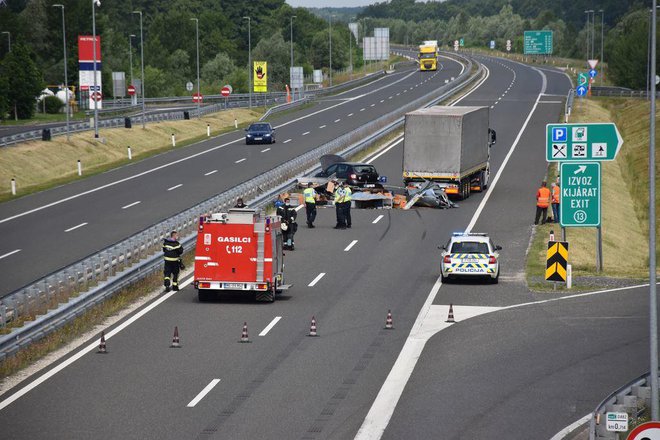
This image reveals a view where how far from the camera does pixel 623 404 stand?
19.1 m

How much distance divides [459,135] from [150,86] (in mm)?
99613

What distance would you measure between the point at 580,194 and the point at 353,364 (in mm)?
15143

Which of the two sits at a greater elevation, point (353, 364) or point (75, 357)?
point (75, 357)

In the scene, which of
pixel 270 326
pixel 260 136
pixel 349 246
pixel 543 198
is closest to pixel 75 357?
pixel 270 326

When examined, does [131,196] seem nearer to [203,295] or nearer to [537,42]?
[203,295]

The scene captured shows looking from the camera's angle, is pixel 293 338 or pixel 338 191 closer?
pixel 293 338

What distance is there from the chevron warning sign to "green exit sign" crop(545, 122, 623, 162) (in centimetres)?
394

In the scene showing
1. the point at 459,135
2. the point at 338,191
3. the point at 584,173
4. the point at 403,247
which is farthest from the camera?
the point at 459,135

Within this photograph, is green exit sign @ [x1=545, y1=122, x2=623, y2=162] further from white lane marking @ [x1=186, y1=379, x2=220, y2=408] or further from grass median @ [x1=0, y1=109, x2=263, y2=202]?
grass median @ [x1=0, y1=109, x2=263, y2=202]

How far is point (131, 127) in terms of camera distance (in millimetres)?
82812

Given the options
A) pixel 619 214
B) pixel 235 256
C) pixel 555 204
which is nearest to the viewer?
pixel 235 256

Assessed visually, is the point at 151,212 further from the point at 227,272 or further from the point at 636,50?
the point at 636,50

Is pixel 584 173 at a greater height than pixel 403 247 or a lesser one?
greater

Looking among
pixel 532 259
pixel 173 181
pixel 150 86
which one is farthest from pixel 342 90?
pixel 532 259
